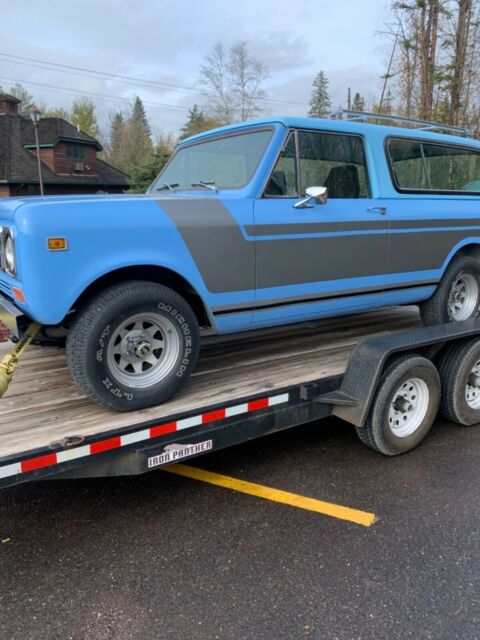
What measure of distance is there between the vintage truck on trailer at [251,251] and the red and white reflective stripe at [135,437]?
0.28 meters

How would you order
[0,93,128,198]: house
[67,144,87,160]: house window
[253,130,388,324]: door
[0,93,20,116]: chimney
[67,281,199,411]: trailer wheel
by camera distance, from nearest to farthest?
[67,281,199,411]: trailer wheel → [253,130,388,324]: door → [0,93,128,198]: house → [67,144,87,160]: house window → [0,93,20,116]: chimney

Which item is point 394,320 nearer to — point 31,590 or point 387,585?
point 387,585

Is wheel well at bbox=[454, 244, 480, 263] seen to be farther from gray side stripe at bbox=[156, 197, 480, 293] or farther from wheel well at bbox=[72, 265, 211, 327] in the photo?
wheel well at bbox=[72, 265, 211, 327]

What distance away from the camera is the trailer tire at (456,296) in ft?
15.6

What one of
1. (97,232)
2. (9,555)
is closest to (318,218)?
(97,232)

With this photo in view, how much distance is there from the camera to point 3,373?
2.79 metres

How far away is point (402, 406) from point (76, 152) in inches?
1246

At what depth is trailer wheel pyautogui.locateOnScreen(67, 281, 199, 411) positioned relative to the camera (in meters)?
2.82

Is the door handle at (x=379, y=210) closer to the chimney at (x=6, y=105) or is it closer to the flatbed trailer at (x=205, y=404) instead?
the flatbed trailer at (x=205, y=404)

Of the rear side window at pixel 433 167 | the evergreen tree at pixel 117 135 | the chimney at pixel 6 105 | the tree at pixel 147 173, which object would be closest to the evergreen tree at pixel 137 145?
the evergreen tree at pixel 117 135

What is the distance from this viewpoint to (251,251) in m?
3.39

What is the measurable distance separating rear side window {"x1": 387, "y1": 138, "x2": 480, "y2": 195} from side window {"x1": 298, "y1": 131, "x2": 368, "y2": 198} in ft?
1.23

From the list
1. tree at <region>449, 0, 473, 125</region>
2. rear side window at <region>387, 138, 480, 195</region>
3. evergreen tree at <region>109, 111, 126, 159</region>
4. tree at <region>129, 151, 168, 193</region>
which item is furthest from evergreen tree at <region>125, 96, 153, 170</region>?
rear side window at <region>387, 138, 480, 195</region>

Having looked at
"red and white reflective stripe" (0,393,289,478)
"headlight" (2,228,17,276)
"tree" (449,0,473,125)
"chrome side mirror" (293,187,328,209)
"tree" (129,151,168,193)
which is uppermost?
"tree" (449,0,473,125)
